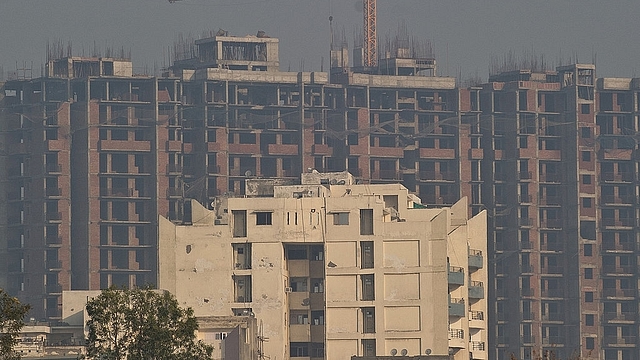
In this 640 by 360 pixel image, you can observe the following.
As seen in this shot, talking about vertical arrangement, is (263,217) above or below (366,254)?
above

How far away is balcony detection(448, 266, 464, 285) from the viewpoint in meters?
115

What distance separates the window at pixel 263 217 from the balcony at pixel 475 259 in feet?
38.8

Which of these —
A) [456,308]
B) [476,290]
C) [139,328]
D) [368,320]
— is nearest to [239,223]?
[368,320]

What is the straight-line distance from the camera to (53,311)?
19650cm

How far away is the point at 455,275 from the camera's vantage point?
116 meters

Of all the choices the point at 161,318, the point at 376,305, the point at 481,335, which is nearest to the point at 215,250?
the point at 376,305

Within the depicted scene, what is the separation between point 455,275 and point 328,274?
22.0 feet

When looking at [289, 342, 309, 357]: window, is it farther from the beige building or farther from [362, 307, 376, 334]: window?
[362, 307, 376, 334]: window

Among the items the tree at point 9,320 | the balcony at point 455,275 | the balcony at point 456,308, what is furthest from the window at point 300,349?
the tree at point 9,320

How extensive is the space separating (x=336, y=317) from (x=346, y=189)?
8799 mm

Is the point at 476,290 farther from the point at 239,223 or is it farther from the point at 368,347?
the point at 239,223

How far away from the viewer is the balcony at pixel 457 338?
115m

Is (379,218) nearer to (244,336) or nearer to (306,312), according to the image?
(306,312)

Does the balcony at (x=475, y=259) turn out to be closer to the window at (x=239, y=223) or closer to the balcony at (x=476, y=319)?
the balcony at (x=476, y=319)
